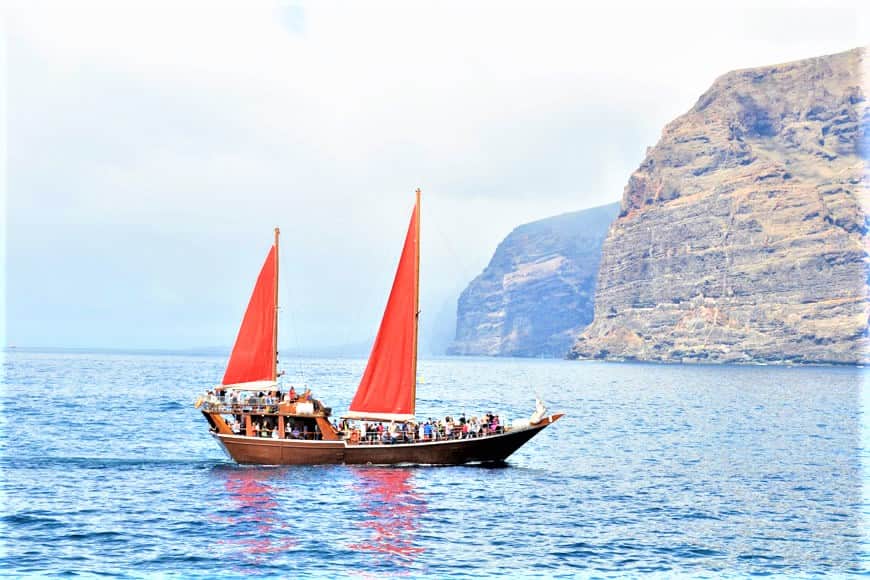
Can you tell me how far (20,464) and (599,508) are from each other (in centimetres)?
2883

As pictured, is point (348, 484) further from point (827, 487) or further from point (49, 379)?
point (49, 379)

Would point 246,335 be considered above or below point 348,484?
above

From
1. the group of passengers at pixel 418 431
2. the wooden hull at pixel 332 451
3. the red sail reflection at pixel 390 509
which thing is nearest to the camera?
the red sail reflection at pixel 390 509

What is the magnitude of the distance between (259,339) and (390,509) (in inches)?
→ 674

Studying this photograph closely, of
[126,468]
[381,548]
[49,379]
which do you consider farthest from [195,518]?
[49,379]

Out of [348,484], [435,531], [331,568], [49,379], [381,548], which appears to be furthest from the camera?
[49,379]

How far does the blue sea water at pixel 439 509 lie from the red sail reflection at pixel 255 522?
0.10m

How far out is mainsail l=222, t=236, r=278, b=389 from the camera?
50750 mm

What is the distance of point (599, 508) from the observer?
39000 millimetres

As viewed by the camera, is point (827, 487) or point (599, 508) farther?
point (827, 487)

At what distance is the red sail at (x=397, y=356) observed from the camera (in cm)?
4775

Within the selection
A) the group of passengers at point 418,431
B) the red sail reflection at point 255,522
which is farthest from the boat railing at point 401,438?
the red sail reflection at point 255,522

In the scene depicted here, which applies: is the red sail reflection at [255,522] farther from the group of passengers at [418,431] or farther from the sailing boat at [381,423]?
the group of passengers at [418,431]

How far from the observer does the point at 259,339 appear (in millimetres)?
51156
